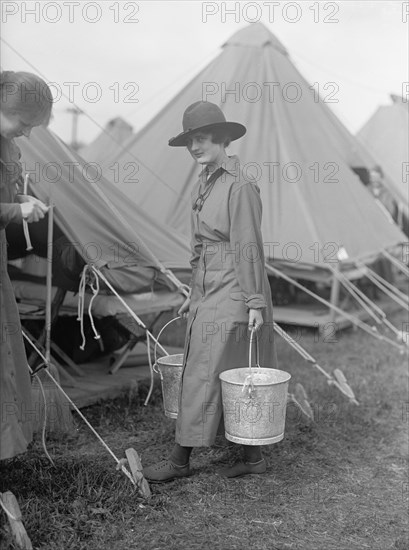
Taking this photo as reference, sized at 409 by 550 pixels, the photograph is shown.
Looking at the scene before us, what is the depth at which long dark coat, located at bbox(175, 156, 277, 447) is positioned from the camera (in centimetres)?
324

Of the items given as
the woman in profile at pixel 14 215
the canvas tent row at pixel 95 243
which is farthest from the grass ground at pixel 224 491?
the canvas tent row at pixel 95 243

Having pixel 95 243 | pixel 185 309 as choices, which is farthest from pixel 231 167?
pixel 95 243

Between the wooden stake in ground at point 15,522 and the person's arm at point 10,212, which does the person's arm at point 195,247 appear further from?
the wooden stake in ground at point 15,522

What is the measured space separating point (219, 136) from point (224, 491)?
67.6 inches

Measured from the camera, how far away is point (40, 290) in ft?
16.7

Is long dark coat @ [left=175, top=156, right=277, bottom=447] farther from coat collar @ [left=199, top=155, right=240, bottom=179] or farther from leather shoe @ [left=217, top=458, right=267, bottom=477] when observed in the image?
leather shoe @ [left=217, top=458, right=267, bottom=477]

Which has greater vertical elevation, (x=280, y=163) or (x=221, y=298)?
(x=280, y=163)

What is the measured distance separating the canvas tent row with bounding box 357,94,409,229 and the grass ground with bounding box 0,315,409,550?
5.22 meters

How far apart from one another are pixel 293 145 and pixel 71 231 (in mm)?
4203

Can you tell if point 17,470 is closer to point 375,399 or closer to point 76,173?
point 76,173

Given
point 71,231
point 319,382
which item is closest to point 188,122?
point 71,231

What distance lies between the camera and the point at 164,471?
3410mm

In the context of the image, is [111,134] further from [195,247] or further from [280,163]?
[195,247]

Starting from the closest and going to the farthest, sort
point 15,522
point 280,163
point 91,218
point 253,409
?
1. point 15,522
2. point 253,409
3. point 91,218
4. point 280,163
